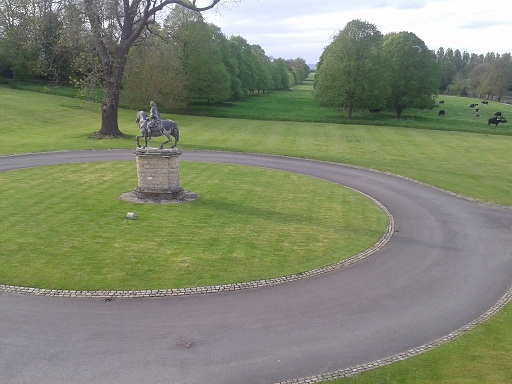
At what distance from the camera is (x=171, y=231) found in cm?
1823

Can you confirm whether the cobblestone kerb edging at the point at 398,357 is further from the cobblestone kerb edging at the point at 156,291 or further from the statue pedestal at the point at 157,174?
the statue pedestal at the point at 157,174

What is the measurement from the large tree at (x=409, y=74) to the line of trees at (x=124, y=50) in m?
26.7

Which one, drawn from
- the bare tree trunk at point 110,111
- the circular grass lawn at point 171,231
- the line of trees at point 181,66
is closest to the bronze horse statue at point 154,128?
the circular grass lawn at point 171,231

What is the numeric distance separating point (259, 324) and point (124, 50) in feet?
109

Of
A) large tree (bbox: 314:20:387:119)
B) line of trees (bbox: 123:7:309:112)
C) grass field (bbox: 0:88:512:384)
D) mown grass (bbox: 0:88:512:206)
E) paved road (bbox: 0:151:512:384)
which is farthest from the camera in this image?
large tree (bbox: 314:20:387:119)

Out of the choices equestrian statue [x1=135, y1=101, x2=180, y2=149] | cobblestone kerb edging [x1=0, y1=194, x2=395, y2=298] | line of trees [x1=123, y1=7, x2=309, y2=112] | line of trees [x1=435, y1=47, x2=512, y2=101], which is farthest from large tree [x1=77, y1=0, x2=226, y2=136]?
line of trees [x1=435, y1=47, x2=512, y2=101]

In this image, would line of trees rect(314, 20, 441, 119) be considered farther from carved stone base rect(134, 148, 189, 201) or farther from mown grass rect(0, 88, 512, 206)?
carved stone base rect(134, 148, 189, 201)

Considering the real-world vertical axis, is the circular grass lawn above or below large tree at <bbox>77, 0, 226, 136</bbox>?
below

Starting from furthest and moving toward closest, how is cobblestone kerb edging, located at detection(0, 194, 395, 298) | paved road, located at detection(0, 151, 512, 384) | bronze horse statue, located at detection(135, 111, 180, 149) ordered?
bronze horse statue, located at detection(135, 111, 180, 149) < cobblestone kerb edging, located at detection(0, 194, 395, 298) < paved road, located at detection(0, 151, 512, 384)

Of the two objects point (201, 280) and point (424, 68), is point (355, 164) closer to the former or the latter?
point (201, 280)

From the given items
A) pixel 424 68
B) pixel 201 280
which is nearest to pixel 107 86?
pixel 201 280

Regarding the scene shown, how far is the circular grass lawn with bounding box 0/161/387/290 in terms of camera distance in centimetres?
1441

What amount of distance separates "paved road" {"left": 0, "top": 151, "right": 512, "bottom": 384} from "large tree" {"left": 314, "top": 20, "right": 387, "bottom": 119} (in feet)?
168

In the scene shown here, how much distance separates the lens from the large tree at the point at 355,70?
65188 millimetres
